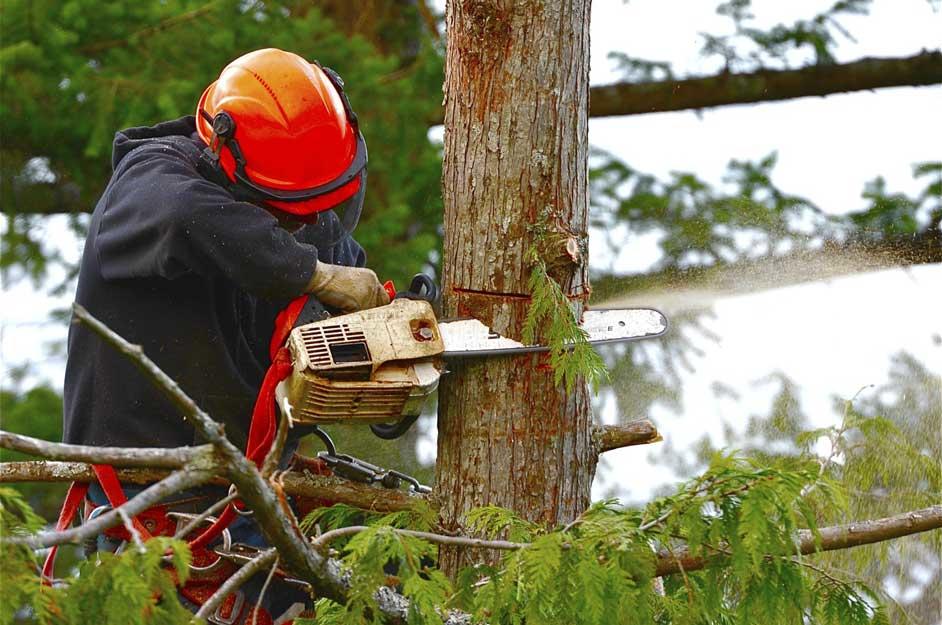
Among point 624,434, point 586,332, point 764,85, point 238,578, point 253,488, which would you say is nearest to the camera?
point 253,488

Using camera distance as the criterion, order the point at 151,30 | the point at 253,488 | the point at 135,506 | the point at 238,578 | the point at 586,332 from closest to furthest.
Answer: the point at 135,506 → the point at 253,488 → the point at 238,578 → the point at 586,332 → the point at 151,30

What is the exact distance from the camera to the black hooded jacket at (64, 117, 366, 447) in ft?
8.43

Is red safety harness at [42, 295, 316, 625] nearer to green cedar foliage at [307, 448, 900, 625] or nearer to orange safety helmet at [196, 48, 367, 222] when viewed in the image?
orange safety helmet at [196, 48, 367, 222]

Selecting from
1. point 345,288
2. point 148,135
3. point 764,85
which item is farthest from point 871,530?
point 764,85

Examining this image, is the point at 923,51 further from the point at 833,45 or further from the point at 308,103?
the point at 308,103

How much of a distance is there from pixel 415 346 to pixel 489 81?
2.11 ft

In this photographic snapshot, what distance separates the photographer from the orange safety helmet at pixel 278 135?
2.69m

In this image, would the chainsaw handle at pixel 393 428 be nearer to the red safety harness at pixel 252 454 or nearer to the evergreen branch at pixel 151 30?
the red safety harness at pixel 252 454

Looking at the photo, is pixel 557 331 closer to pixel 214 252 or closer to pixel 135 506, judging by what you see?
pixel 214 252

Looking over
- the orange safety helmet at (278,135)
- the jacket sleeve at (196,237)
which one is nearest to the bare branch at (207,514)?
the jacket sleeve at (196,237)

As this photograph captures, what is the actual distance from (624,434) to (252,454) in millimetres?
928

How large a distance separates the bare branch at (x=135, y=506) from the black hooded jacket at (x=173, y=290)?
40.3 inches

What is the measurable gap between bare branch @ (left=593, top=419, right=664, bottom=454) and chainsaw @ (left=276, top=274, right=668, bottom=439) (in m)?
0.35

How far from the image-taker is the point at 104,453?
5.13 feet
